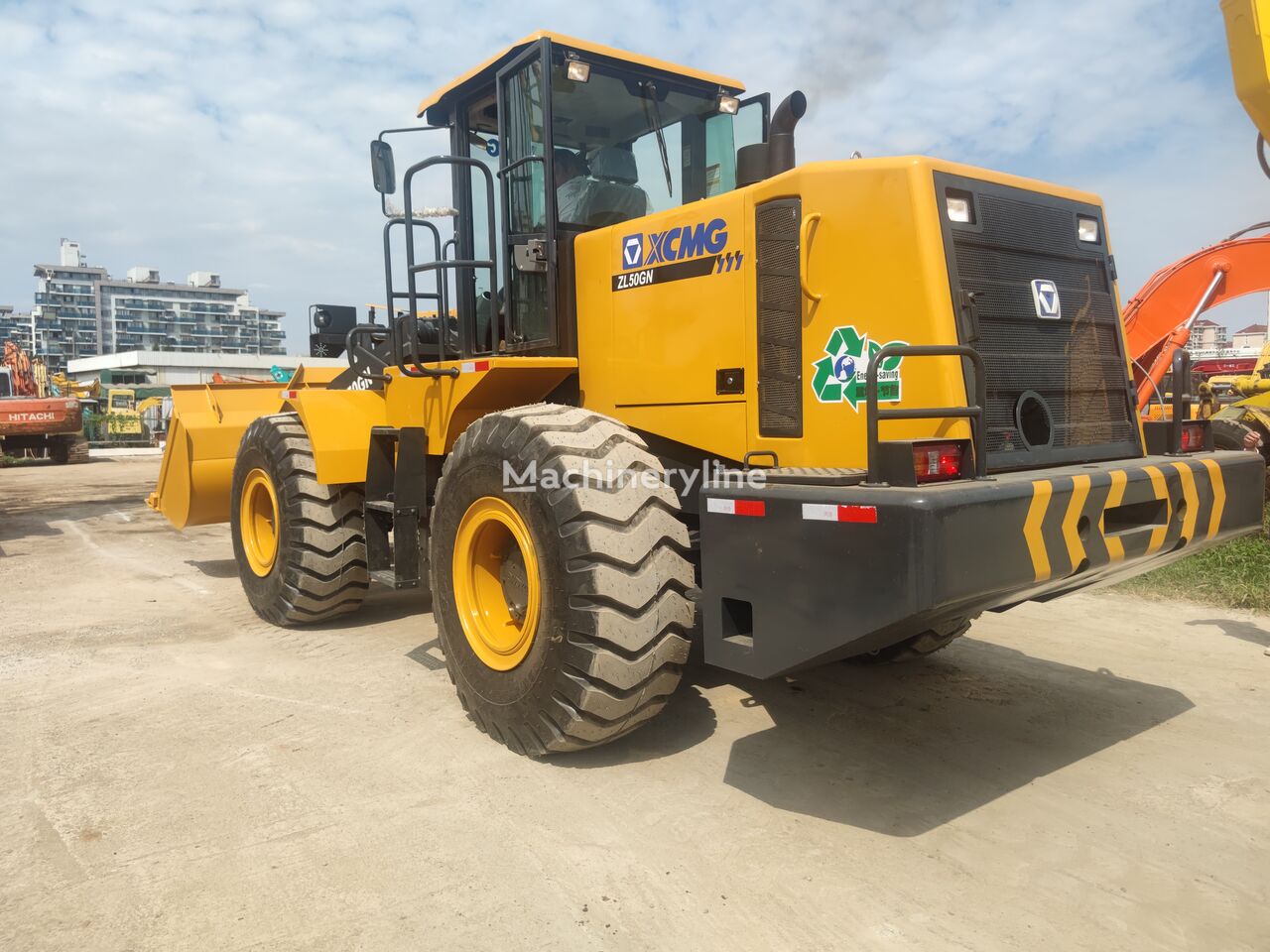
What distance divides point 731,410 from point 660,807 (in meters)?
1.63

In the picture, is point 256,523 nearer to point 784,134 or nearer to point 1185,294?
point 784,134

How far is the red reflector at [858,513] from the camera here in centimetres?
283

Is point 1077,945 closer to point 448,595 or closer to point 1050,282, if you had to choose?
point 1050,282

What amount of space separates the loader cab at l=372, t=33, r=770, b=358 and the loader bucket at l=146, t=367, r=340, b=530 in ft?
9.65

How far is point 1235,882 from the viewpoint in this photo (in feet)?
9.42

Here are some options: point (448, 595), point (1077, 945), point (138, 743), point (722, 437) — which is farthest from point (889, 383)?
point (138, 743)

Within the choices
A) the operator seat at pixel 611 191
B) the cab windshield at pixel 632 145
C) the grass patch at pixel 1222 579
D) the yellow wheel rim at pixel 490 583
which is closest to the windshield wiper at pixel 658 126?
the cab windshield at pixel 632 145

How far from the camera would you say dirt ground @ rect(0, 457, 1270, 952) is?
2.71m

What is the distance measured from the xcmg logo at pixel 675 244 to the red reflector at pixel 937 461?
55.2 inches

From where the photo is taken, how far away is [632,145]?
5027 mm

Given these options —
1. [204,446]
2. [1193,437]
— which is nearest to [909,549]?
[1193,437]

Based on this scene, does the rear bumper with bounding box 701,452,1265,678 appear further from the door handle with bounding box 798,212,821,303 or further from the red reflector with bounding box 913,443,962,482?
the door handle with bounding box 798,212,821,303

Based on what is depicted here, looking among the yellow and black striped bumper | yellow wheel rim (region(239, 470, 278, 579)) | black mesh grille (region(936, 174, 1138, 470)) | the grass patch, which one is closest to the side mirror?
yellow wheel rim (region(239, 470, 278, 579))

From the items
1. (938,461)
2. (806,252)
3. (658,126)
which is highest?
(658,126)
